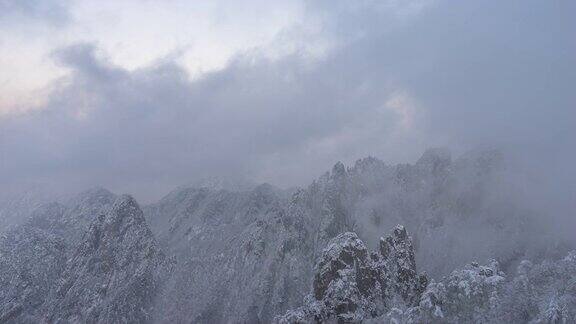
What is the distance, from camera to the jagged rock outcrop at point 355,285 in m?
167

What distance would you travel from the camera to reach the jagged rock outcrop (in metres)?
167

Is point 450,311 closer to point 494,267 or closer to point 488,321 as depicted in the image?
point 488,321

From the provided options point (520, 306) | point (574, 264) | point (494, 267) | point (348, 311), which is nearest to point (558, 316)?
point (520, 306)

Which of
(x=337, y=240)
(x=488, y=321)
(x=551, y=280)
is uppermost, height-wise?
(x=337, y=240)

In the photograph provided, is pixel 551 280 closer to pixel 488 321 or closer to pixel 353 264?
pixel 488 321

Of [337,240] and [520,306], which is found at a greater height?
[337,240]

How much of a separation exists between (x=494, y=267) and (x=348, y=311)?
4512 cm

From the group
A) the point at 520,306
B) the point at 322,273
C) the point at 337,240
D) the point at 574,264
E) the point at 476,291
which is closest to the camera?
the point at 520,306

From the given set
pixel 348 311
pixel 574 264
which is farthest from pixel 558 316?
pixel 348 311

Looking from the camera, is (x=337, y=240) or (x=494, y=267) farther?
(x=337, y=240)

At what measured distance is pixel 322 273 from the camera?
177375 millimetres

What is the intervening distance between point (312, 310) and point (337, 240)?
30.4 meters

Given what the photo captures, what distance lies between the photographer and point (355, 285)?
174 m

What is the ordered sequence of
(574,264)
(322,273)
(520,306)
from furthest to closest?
(322,273), (574,264), (520,306)
